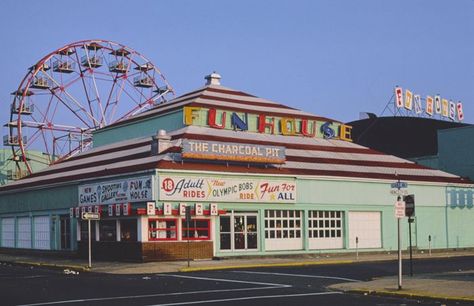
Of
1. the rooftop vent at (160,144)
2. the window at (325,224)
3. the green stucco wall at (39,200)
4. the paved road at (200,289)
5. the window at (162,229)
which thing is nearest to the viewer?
the paved road at (200,289)

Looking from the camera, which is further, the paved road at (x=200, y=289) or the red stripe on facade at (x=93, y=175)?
the red stripe on facade at (x=93, y=175)

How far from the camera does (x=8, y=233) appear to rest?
54969 mm

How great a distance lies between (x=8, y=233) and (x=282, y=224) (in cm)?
2308

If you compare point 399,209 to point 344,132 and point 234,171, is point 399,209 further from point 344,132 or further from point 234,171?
point 344,132

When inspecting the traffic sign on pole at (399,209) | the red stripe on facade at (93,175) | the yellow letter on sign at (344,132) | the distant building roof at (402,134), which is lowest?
A: the traffic sign on pole at (399,209)

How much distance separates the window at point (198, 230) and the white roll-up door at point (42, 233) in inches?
523

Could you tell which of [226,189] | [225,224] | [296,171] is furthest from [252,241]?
[296,171]

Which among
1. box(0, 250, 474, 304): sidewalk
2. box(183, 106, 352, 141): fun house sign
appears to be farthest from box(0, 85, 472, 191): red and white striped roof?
box(0, 250, 474, 304): sidewalk

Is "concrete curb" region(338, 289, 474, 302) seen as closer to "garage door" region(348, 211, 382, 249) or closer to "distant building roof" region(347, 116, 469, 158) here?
"garage door" region(348, 211, 382, 249)

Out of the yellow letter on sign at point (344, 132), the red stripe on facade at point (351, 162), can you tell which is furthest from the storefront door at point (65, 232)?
the yellow letter on sign at point (344, 132)

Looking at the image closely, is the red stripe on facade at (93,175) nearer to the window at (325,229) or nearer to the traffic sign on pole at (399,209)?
the window at (325,229)

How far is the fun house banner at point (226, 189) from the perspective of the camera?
129 ft

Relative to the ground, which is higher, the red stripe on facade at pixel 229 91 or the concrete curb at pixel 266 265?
the red stripe on facade at pixel 229 91

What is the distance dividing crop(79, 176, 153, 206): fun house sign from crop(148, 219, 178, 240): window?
1444mm
